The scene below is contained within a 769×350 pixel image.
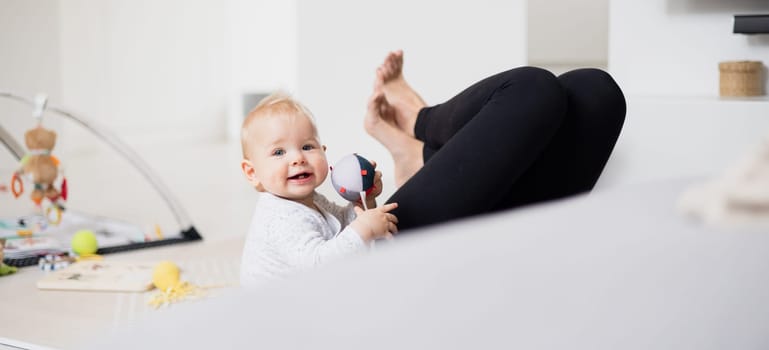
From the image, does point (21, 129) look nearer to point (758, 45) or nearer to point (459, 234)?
point (758, 45)

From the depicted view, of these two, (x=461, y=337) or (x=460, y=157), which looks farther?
(x=460, y=157)

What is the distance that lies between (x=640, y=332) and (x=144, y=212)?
330 cm

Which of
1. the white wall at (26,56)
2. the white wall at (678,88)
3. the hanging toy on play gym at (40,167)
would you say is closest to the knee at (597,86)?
the white wall at (678,88)

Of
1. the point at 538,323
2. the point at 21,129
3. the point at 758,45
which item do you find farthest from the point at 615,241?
the point at 21,129

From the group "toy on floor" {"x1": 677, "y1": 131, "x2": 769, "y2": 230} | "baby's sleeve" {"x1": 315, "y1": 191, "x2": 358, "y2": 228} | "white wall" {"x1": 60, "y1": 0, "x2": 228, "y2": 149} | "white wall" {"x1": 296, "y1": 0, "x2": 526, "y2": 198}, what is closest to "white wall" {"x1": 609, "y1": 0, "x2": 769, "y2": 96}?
"white wall" {"x1": 296, "y1": 0, "x2": 526, "y2": 198}

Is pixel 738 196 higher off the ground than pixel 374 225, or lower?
higher

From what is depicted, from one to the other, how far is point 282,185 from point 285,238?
0.33 feet

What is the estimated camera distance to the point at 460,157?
5.14ft

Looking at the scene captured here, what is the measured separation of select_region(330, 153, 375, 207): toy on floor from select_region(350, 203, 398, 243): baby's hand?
6.0 inches

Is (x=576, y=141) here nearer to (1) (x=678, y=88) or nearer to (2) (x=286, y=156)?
(2) (x=286, y=156)

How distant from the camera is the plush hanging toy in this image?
2812 mm

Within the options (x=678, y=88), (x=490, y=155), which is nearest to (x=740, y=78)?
(x=678, y=88)

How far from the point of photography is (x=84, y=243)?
2.72 meters

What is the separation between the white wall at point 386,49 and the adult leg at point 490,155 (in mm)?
1686
